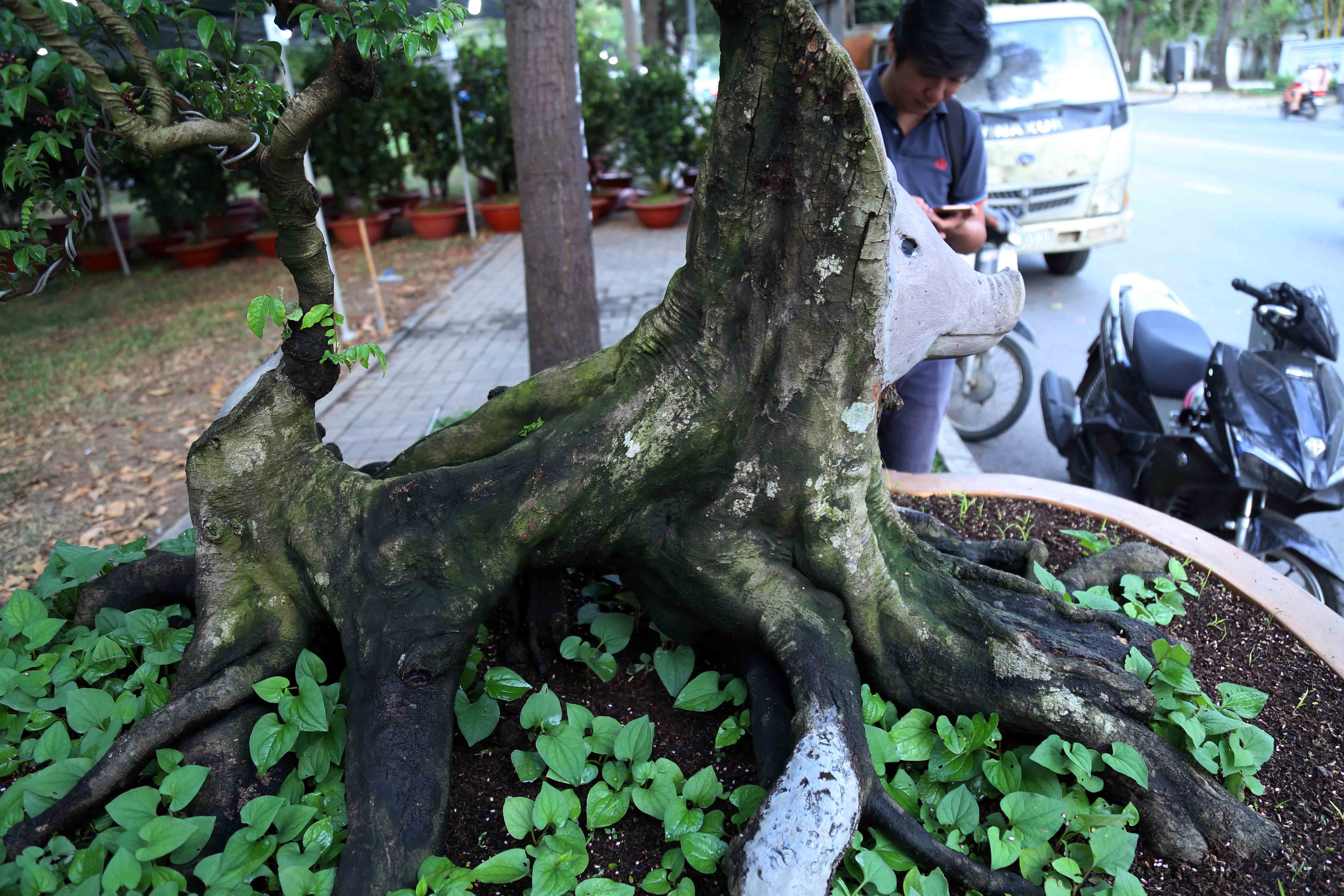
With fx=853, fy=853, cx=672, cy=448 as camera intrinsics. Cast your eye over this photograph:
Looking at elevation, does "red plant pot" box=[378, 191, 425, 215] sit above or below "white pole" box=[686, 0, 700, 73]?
below

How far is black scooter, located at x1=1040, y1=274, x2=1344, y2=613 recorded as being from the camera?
2.98 metres

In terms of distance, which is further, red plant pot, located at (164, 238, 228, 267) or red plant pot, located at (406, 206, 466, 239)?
red plant pot, located at (406, 206, 466, 239)

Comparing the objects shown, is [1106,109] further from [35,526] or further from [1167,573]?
[35,526]

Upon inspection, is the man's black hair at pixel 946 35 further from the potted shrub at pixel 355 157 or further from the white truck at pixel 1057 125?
the potted shrub at pixel 355 157

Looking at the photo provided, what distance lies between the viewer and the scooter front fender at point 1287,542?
2.96 meters

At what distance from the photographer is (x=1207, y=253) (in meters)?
8.69

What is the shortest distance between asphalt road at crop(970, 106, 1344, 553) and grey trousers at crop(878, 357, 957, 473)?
1.87m

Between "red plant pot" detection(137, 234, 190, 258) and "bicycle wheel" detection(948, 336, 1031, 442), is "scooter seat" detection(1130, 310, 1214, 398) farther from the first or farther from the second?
"red plant pot" detection(137, 234, 190, 258)

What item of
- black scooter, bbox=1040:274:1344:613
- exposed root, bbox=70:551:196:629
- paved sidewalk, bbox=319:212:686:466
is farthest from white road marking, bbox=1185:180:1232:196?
exposed root, bbox=70:551:196:629

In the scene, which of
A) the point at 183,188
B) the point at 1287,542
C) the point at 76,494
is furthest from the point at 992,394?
the point at 183,188

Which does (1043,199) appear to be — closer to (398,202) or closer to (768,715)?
(768,715)

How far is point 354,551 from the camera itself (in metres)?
2.07

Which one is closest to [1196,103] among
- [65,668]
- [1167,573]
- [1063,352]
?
[1063,352]

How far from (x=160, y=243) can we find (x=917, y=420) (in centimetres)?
1179
